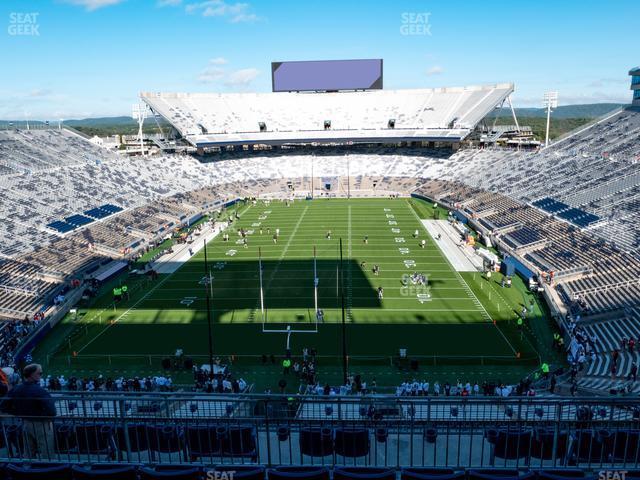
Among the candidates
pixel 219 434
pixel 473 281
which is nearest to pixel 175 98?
pixel 473 281

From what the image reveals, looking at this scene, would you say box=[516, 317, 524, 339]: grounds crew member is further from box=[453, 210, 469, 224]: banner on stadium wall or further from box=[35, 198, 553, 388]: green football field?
box=[453, 210, 469, 224]: banner on stadium wall

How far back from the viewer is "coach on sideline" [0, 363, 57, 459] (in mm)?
6367

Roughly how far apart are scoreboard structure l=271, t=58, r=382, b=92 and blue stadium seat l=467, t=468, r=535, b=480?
2866 inches

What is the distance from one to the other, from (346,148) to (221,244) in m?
38.6

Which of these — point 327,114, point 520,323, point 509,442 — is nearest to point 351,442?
point 509,442

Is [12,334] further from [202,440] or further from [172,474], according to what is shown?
[172,474]

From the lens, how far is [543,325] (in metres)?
22.7

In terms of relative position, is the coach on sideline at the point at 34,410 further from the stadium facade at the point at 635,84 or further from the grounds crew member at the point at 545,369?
the stadium facade at the point at 635,84

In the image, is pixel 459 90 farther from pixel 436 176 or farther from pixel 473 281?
pixel 473 281

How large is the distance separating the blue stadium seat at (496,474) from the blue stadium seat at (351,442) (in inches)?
54.3

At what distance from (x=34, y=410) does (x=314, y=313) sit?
18.2 m

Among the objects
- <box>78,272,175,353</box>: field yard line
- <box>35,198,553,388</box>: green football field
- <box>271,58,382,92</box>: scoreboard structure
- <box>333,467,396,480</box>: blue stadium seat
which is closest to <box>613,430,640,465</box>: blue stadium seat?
<box>333,467,396,480</box>: blue stadium seat

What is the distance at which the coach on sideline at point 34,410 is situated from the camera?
6367 millimetres

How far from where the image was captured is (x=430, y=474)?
5.93m
